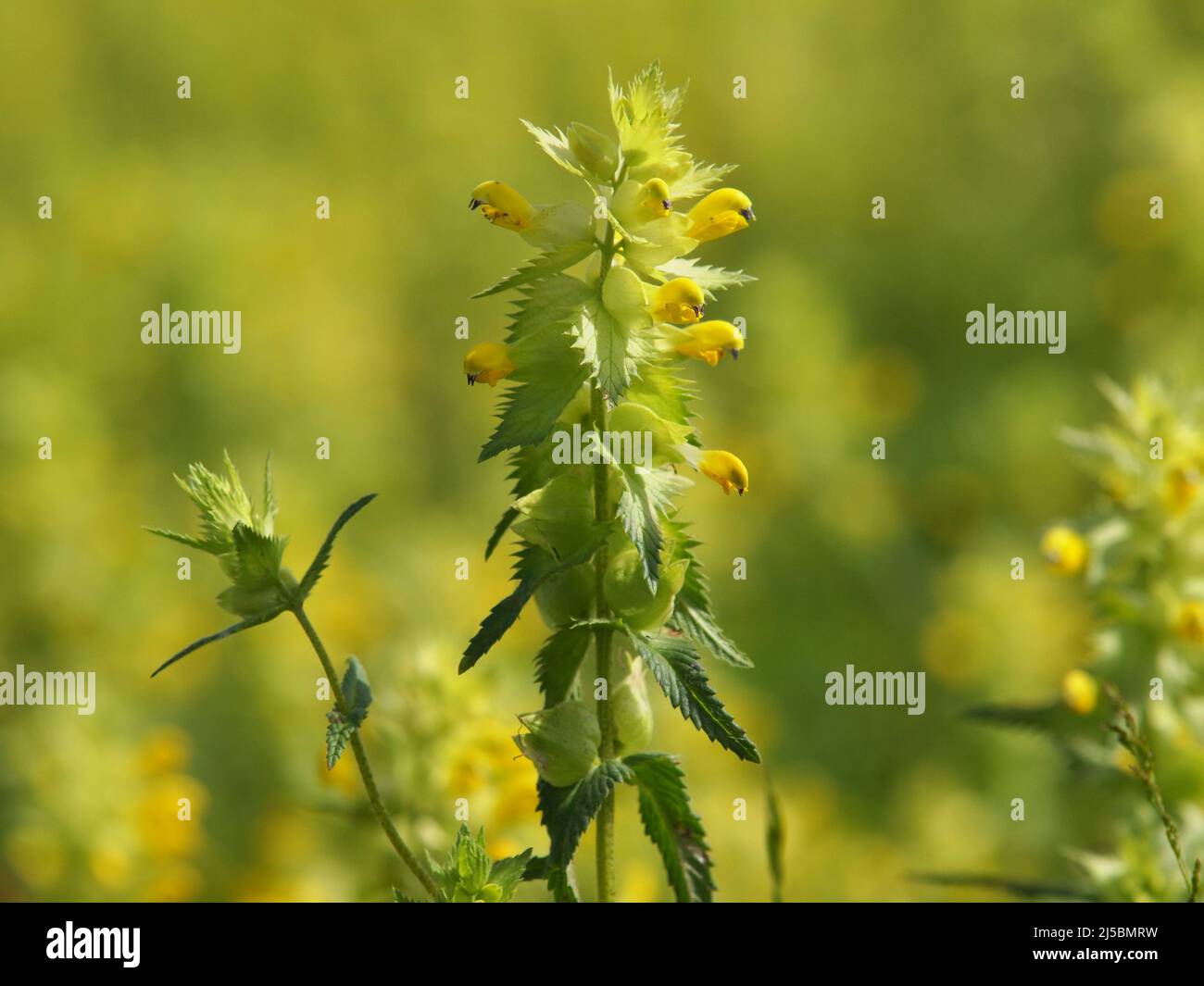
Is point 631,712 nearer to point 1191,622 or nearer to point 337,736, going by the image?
point 337,736

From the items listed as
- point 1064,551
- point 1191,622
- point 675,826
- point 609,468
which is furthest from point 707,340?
point 1191,622

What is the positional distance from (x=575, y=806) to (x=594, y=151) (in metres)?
0.56

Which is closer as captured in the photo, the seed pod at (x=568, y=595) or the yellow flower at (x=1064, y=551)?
the seed pod at (x=568, y=595)

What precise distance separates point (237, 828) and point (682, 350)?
2815 mm

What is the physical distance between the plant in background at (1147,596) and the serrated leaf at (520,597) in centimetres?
87

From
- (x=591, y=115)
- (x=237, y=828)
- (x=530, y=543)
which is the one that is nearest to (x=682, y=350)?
(x=530, y=543)

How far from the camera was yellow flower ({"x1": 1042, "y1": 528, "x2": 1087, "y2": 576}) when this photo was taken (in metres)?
1.85

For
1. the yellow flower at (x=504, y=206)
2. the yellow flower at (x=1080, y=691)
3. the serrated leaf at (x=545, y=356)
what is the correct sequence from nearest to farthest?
the serrated leaf at (x=545, y=356) → the yellow flower at (x=504, y=206) → the yellow flower at (x=1080, y=691)

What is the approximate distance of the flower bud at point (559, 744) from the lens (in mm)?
1143

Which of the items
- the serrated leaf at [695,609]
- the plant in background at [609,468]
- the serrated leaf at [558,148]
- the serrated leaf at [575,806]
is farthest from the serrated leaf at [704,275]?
the serrated leaf at [575,806]

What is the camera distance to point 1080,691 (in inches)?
70.0

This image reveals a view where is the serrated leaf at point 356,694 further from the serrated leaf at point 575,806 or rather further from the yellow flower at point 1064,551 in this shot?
the yellow flower at point 1064,551

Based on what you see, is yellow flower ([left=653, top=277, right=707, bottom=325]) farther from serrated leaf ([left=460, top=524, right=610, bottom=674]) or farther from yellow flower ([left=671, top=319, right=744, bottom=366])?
serrated leaf ([left=460, top=524, right=610, bottom=674])

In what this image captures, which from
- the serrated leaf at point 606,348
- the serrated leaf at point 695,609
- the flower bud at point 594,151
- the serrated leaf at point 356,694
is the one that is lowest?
the serrated leaf at point 356,694
